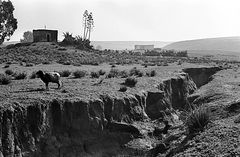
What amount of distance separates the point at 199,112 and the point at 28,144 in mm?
7822

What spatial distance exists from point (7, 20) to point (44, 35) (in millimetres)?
7819

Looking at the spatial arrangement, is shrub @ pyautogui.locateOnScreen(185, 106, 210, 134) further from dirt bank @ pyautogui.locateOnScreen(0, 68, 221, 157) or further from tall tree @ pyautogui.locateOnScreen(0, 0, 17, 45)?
tall tree @ pyautogui.locateOnScreen(0, 0, 17, 45)

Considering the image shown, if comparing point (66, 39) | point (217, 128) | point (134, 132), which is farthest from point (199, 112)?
point (66, 39)

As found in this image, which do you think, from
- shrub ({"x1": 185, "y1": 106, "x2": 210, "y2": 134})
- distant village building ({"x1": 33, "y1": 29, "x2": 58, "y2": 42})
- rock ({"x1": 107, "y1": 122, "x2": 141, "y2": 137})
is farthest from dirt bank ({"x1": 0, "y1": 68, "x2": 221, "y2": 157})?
distant village building ({"x1": 33, "y1": 29, "x2": 58, "y2": 42})

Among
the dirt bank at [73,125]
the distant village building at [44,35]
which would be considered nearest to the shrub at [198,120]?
the dirt bank at [73,125]

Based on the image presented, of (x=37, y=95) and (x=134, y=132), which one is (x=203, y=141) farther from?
(x=37, y=95)

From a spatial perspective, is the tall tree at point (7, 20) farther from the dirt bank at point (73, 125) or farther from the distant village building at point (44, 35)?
the dirt bank at point (73, 125)

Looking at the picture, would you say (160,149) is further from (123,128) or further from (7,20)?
(7,20)

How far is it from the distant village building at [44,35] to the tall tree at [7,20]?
4.93 metres

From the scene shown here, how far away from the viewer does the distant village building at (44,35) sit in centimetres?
6731

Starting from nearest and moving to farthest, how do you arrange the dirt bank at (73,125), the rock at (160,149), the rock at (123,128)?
the rock at (160,149), the dirt bank at (73,125), the rock at (123,128)

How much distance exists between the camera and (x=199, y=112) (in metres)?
14.4

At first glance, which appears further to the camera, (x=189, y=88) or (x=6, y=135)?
(x=189, y=88)

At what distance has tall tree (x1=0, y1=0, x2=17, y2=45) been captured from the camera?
65875mm
